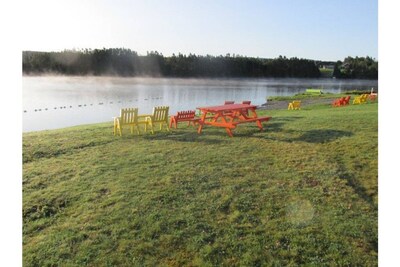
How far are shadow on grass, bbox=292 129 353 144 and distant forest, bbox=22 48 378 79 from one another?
149 centimetres

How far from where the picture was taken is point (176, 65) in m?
26.0

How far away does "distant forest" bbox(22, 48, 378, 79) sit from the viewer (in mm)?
9094

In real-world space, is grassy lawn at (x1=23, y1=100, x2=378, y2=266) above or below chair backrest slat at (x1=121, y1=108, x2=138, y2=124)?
below

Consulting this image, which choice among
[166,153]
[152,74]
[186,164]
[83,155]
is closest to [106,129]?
[83,155]

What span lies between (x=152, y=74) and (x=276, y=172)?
21.9 metres

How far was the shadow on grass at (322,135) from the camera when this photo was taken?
273 inches

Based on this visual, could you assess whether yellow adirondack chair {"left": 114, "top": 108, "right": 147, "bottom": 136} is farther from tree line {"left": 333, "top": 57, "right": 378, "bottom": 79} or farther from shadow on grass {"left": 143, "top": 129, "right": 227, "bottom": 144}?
tree line {"left": 333, "top": 57, "right": 378, "bottom": 79}

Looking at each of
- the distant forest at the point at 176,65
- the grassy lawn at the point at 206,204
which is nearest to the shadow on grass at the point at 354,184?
the grassy lawn at the point at 206,204

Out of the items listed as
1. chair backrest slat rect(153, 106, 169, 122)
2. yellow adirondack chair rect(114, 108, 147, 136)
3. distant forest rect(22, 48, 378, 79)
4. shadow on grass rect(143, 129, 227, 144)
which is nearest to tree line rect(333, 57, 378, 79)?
distant forest rect(22, 48, 378, 79)

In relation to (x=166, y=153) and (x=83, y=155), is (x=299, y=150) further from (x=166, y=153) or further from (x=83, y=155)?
(x=83, y=155)

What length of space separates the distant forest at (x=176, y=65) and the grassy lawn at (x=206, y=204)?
2.52m

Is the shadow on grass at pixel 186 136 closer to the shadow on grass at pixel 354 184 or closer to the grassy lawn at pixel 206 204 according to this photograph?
the grassy lawn at pixel 206 204
